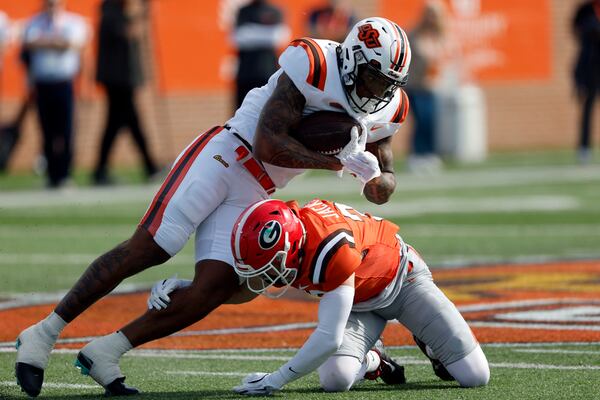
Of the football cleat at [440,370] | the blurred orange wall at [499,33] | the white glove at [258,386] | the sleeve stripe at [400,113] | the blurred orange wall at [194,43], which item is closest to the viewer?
the white glove at [258,386]

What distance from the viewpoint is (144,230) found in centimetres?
585

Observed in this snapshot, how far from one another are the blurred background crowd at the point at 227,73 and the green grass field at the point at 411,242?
2.23 feet

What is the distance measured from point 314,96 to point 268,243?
0.97 metres

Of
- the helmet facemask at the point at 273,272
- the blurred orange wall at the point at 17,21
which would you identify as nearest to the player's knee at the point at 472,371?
the helmet facemask at the point at 273,272

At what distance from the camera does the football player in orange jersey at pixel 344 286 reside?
17.4 ft

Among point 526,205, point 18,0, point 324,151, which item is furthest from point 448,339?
point 18,0

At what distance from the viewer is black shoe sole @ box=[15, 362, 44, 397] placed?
5449mm

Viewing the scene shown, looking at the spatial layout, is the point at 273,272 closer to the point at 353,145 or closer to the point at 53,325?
the point at 353,145

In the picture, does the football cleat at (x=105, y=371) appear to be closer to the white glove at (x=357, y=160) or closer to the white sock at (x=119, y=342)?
the white sock at (x=119, y=342)

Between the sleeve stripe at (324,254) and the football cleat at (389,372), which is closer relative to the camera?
the sleeve stripe at (324,254)

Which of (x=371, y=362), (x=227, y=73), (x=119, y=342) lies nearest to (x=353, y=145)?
(x=371, y=362)

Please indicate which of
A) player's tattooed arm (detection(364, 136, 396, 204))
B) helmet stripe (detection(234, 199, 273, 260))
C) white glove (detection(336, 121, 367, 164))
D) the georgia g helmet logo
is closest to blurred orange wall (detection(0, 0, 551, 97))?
player's tattooed arm (detection(364, 136, 396, 204))

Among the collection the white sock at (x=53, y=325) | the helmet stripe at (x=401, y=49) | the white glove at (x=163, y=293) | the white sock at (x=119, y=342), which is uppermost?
the helmet stripe at (x=401, y=49)

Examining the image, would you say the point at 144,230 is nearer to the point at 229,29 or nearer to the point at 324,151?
the point at 324,151
